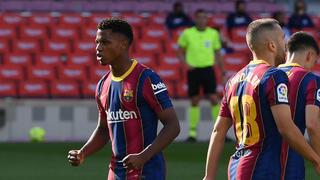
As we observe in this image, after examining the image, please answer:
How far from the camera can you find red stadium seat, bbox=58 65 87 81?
18.7 meters

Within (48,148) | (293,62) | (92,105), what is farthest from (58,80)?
(293,62)

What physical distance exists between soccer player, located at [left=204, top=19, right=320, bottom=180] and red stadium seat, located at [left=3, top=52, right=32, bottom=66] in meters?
13.7

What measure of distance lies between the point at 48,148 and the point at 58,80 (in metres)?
3.87

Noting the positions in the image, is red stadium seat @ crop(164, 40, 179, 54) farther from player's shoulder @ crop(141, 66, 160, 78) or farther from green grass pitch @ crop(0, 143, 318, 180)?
player's shoulder @ crop(141, 66, 160, 78)

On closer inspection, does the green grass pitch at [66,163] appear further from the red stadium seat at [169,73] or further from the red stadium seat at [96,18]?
the red stadium seat at [96,18]

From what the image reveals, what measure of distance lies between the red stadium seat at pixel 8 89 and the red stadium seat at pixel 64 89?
66cm

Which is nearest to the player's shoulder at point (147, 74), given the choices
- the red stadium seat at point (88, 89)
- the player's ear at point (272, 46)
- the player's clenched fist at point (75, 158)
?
the player's clenched fist at point (75, 158)

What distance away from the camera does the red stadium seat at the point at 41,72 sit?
61.3 ft

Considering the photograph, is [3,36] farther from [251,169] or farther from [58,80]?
[251,169]

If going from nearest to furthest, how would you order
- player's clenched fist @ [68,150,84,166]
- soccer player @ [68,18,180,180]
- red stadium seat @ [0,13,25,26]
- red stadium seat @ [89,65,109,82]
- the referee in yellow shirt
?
soccer player @ [68,18,180,180]
player's clenched fist @ [68,150,84,166]
the referee in yellow shirt
red stadium seat @ [89,65,109,82]
red stadium seat @ [0,13,25,26]

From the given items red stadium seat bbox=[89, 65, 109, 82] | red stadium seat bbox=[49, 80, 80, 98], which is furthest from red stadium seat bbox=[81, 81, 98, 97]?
red stadium seat bbox=[89, 65, 109, 82]

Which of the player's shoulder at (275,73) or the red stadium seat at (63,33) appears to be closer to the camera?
the player's shoulder at (275,73)

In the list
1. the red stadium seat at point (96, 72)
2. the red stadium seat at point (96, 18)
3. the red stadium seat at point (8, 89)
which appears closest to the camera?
the red stadium seat at point (8, 89)

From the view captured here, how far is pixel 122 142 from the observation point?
596cm
